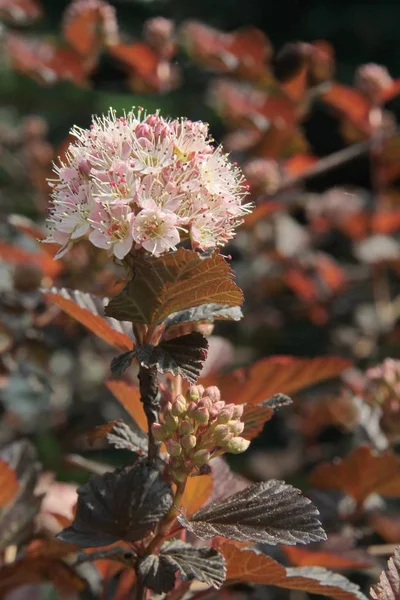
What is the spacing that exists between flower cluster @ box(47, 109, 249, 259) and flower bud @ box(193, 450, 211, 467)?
16 centimetres

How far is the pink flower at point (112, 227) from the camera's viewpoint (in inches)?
23.7

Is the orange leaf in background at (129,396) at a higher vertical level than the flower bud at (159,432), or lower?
higher


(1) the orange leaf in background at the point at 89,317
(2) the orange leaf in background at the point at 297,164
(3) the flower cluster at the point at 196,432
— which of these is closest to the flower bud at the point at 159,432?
(3) the flower cluster at the point at 196,432

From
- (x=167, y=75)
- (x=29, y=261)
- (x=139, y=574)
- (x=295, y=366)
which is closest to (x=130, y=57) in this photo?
(x=167, y=75)

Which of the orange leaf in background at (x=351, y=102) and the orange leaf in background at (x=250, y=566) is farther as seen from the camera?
the orange leaf in background at (x=351, y=102)

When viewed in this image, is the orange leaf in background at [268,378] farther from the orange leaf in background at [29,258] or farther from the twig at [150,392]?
the orange leaf in background at [29,258]

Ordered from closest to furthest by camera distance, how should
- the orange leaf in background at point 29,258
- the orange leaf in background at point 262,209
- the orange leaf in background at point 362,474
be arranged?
the orange leaf in background at point 362,474 < the orange leaf in background at point 29,258 < the orange leaf in background at point 262,209

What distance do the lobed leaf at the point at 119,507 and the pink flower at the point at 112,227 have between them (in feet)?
0.61

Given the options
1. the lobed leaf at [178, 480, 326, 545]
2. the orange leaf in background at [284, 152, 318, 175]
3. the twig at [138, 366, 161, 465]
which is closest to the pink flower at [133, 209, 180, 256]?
the twig at [138, 366, 161, 465]

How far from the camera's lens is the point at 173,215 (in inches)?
23.6

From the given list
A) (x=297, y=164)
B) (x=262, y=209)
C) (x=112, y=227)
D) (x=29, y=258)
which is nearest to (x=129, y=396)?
(x=112, y=227)

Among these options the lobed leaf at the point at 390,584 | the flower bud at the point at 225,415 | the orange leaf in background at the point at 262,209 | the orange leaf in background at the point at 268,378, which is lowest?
the lobed leaf at the point at 390,584

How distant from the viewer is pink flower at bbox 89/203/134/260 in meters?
0.60

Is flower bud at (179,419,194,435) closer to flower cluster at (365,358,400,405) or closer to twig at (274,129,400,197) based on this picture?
flower cluster at (365,358,400,405)
